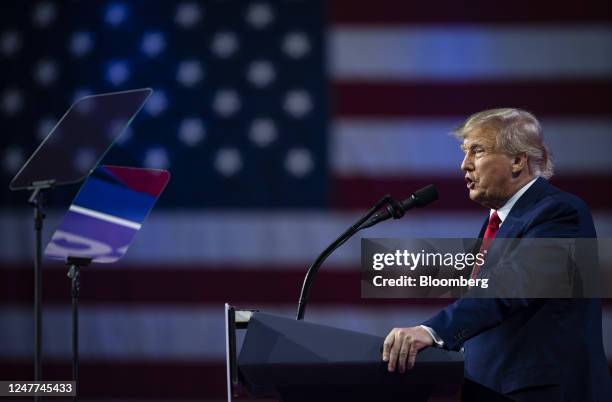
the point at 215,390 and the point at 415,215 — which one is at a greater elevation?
the point at 415,215

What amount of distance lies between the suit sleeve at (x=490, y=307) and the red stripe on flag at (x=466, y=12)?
2258 mm

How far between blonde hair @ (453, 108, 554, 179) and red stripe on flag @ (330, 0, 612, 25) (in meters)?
2.01

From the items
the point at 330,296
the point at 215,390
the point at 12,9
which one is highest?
the point at 12,9

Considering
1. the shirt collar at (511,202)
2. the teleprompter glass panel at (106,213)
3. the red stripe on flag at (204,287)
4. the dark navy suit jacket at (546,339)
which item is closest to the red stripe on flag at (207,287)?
the red stripe on flag at (204,287)

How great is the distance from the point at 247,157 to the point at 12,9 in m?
1.37

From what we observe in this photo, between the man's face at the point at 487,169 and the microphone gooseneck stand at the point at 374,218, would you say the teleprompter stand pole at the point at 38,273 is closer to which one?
the microphone gooseneck stand at the point at 374,218

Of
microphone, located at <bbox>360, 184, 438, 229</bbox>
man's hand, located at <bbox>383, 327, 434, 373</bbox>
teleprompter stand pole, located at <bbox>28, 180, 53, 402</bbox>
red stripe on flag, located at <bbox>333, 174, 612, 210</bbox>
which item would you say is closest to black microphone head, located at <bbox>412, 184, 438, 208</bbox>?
microphone, located at <bbox>360, 184, 438, 229</bbox>

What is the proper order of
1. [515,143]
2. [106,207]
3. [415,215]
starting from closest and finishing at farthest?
[515,143]
[106,207]
[415,215]

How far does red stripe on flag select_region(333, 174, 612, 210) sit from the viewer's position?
3.77m

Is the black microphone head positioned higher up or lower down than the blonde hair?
lower down

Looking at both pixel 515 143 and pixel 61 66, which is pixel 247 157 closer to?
pixel 61 66

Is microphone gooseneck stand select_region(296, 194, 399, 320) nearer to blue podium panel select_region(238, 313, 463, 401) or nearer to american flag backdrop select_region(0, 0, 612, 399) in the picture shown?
blue podium panel select_region(238, 313, 463, 401)

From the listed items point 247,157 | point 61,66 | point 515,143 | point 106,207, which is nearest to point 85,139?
point 106,207

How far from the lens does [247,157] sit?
381 centimetres
